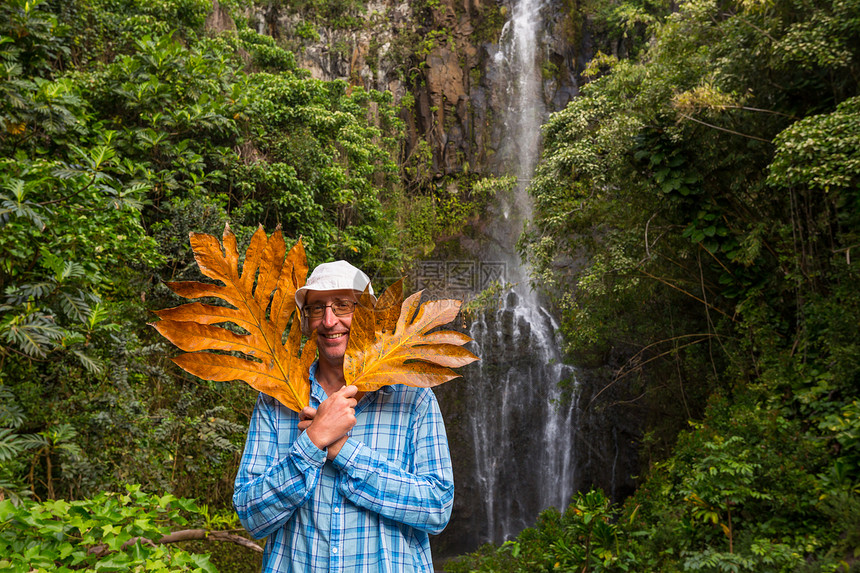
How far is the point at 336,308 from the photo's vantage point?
4.71 feet

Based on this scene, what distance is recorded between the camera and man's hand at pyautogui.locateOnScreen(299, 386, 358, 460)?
123 cm

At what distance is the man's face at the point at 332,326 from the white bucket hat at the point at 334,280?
1.0 inches

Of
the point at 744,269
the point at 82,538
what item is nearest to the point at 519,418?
the point at 744,269

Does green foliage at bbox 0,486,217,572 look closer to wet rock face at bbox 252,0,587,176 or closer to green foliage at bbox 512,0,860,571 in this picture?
green foliage at bbox 512,0,860,571

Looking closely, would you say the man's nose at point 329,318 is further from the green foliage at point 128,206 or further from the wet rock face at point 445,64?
the wet rock face at point 445,64

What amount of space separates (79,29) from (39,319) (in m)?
4.18

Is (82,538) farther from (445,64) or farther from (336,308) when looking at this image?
(445,64)

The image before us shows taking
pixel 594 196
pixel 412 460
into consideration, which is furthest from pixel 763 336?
pixel 412 460

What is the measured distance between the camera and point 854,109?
3.64 m

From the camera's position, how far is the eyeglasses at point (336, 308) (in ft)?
4.71

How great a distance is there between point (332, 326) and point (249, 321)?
209 mm

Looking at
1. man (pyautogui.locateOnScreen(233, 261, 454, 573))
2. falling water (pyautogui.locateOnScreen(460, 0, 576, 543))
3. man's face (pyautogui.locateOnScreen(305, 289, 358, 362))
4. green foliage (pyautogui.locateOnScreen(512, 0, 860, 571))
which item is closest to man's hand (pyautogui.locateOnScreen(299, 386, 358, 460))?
man (pyautogui.locateOnScreen(233, 261, 454, 573))

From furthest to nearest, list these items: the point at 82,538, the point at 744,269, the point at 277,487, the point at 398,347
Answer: the point at 744,269 < the point at 82,538 < the point at 398,347 < the point at 277,487

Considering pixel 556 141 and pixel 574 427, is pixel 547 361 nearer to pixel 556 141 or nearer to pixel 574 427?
pixel 574 427
